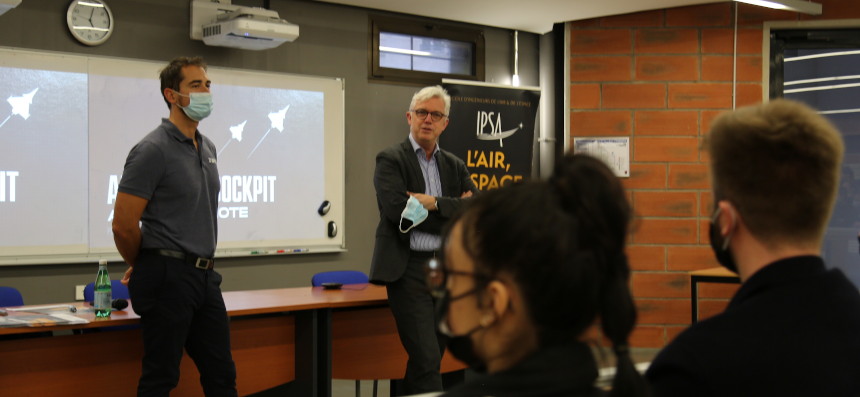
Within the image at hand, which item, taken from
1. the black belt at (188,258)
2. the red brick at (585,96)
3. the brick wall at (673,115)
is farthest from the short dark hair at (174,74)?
the brick wall at (673,115)

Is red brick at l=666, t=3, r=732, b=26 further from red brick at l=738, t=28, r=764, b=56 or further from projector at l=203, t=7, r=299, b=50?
projector at l=203, t=7, r=299, b=50

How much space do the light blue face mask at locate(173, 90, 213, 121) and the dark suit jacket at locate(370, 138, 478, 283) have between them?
83 cm

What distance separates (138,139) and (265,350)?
6.44 ft

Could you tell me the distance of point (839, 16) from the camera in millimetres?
6254

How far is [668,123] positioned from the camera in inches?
252

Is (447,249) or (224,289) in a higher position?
(447,249)

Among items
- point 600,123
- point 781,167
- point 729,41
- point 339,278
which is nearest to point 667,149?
point 600,123

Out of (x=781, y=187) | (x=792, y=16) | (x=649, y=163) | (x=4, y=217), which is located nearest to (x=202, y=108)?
(x=4, y=217)

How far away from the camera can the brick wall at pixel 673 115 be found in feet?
20.9

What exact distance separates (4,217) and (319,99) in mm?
2187

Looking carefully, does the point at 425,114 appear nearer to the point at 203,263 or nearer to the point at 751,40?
the point at 203,263

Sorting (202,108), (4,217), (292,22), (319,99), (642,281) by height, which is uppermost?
(292,22)

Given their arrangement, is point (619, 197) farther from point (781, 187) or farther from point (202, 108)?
point (202, 108)

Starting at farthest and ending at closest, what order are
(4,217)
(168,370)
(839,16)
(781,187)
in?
(839,16), (4,217), (168,370), (781,187)
